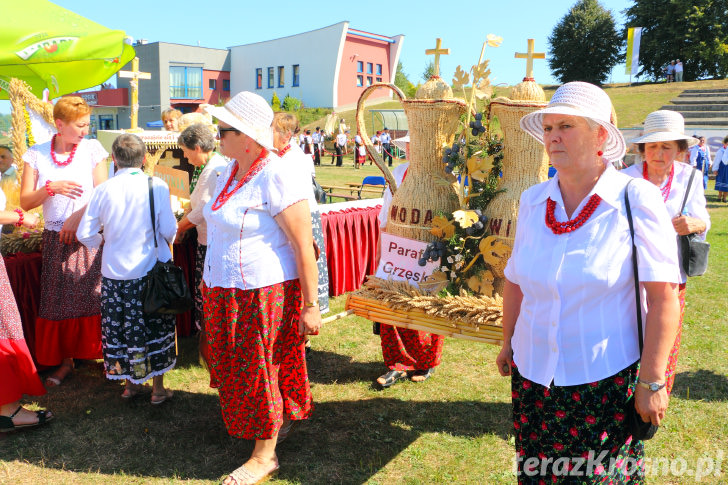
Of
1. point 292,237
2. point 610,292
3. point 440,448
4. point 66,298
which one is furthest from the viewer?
point 66,298

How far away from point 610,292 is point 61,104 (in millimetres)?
3267

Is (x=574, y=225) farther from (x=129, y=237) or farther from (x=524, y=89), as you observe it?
(x=129, y=237)

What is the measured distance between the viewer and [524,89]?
2664mm

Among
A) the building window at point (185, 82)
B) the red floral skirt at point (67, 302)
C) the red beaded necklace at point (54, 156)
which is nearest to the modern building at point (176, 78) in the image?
the building window at point (185, 82)

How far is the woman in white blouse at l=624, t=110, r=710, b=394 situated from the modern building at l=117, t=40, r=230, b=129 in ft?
125

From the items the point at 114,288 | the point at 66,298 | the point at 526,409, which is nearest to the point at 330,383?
the point at 114,288

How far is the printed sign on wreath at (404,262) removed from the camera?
2908 millimetres

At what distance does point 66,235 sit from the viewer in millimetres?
3408

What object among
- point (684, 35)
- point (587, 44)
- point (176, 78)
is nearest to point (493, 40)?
point (176, 78)

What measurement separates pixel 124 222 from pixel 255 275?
1.16m

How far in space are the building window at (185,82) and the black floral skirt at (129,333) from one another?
1642 inches

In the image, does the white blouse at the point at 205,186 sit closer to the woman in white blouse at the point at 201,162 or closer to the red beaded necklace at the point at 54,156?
the woman in white blouse at the point at 201,162

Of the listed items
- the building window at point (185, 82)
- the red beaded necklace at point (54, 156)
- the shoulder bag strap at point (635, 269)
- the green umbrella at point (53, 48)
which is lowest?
the shoulder bag strap at point (635, 269)

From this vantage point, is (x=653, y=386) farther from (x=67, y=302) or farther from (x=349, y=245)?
(x=349, y=245)
